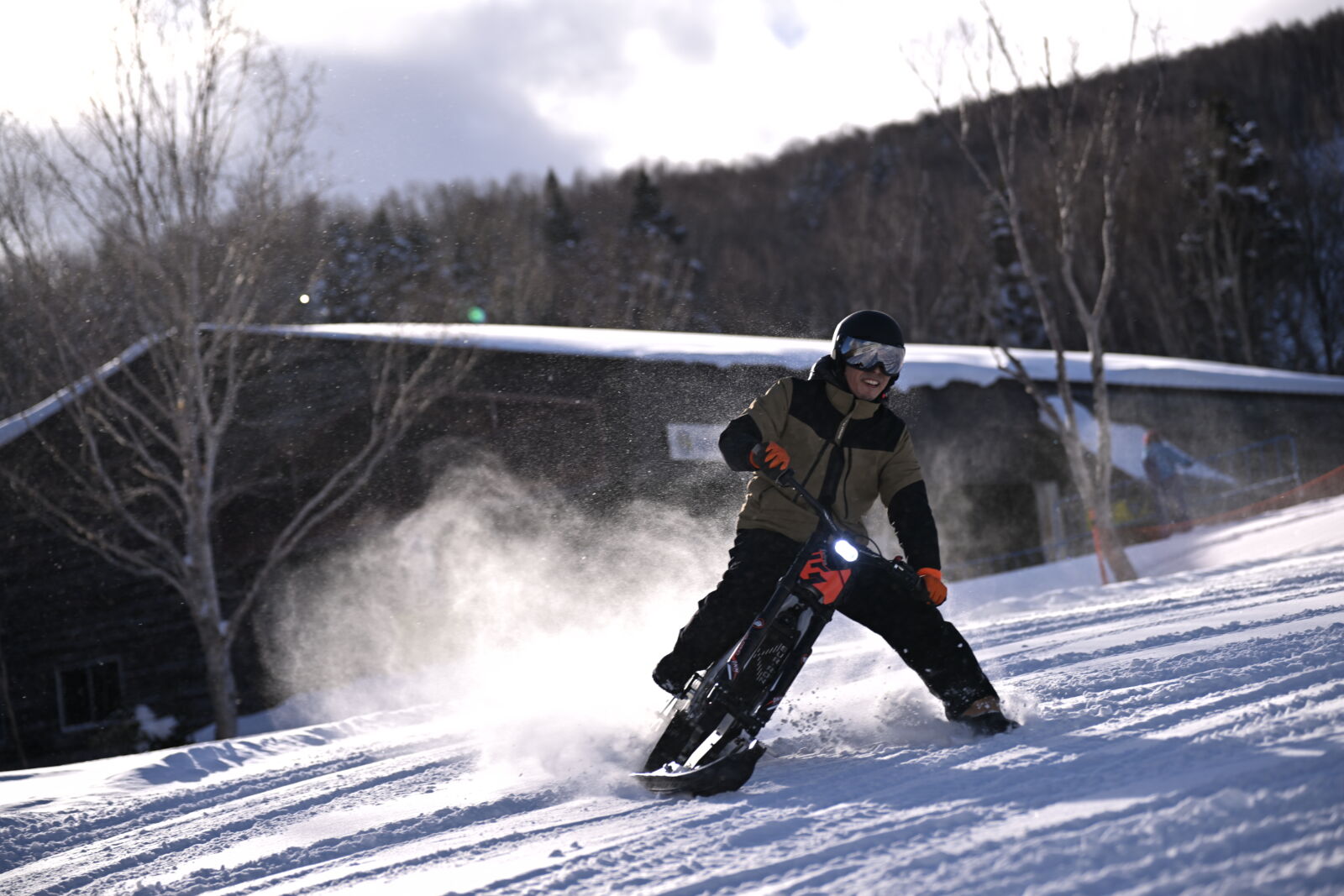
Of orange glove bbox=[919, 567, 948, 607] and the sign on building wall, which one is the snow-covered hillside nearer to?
orange glove bbox=[919, 567, 948, 607]

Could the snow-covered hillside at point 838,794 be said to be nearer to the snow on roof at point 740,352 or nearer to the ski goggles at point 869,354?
the ski goggles at point 869,354

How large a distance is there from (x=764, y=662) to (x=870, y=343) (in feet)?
4.07

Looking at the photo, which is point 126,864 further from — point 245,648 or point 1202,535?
point 1202,535

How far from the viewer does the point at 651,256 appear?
38.9 meters

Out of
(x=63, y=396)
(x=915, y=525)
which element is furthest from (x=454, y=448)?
(x=915, y=525)

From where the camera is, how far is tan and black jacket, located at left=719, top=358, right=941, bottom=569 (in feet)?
13.2

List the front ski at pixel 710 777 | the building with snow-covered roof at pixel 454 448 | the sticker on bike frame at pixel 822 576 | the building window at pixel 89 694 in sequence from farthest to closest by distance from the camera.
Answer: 1. the building window at pixel 89 694
2. the building with snow-covered roof at pixel 454 448
3. the sticker on bike frame at pixel 822 576
4. the front ski at pixel 710 777

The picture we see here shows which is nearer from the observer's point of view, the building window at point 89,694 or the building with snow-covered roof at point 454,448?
the building with snow-covered roof at point 454,448

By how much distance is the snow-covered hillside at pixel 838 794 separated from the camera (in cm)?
252

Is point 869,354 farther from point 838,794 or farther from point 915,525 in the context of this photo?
point 838,794

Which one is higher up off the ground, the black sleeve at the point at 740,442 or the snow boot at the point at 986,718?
the black sleeve at the point at 740,442

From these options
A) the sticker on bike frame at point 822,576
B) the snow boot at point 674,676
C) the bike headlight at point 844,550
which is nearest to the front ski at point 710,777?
→ the snow boot at point 674,676

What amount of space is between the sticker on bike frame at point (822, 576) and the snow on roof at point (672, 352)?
9868 mm

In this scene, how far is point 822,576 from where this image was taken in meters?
3.80
